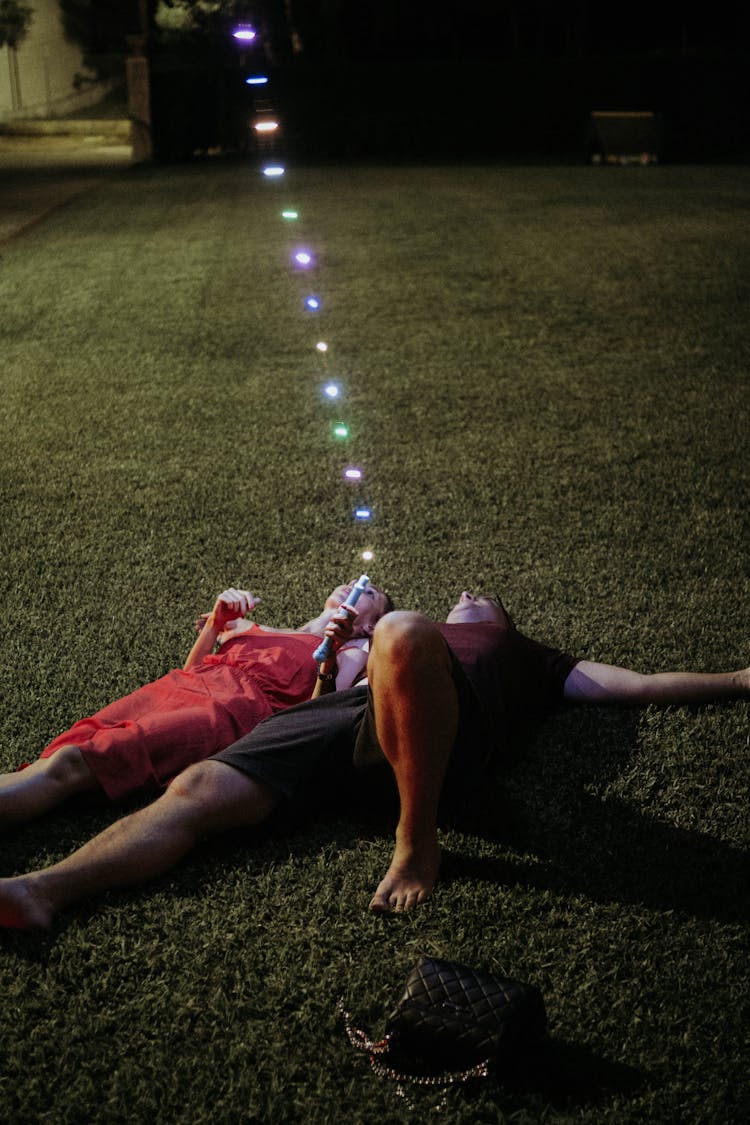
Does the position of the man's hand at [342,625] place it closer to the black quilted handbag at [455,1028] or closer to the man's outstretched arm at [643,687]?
the man's outstretched arm at [643,687]

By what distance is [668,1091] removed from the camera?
1.97 metres

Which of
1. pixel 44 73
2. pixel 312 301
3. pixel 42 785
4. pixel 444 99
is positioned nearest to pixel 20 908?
pixel 42 785

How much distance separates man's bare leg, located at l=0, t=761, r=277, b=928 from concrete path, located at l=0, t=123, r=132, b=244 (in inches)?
430

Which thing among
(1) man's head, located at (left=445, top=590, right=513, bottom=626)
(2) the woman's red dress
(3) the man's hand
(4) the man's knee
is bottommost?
(2) the woman's red dress

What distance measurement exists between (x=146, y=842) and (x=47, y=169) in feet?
62.5

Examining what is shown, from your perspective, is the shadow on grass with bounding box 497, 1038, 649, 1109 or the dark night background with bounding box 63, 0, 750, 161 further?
the dark night background with bounding box 63, 0, 750, 161

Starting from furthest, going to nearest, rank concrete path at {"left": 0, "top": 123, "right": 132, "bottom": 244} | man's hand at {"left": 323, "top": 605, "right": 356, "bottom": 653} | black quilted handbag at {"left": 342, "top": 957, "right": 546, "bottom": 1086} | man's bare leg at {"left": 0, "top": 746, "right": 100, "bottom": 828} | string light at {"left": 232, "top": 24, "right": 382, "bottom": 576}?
concrete path at {"left": 0, "top": 123, "right": 132, "bottom": 244}
string light at {"left": 232, "top": 24, "right": 382, "bottom": 576}
man's hand at {"left": 323, "top": 605, "right": 356, "bottom": 653}
man's bare leg at {"left": 0, "top": 746, "right": 100, "bottom": 828}
black quilted handbag at {"left": 342, "top": 957, "right": 546, "bottom": 1086}

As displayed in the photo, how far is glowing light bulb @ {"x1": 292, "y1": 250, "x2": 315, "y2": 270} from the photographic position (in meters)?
10.3

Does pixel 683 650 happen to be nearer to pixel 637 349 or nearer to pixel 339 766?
pixel 339 766

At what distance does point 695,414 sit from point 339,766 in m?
4.26

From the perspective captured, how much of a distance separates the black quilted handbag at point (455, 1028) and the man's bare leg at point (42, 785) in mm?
1023

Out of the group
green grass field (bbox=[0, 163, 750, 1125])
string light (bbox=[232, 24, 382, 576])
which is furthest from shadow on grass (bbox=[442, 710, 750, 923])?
string light (bbox=[232, 24, 382, 576])

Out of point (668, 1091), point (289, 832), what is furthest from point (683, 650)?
point (668, 1091)

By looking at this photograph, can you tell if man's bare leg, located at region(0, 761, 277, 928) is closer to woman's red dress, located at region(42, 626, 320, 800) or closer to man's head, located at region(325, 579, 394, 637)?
woman's red dress, located at region(42, 626, 320, 800)
